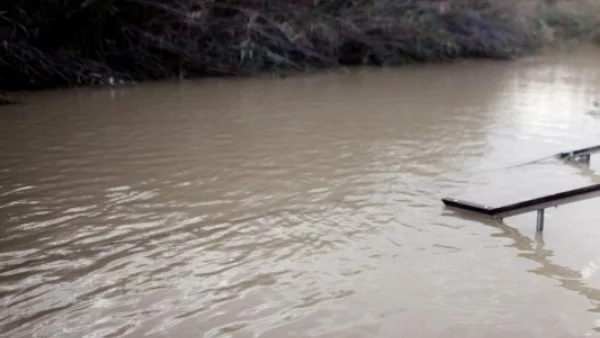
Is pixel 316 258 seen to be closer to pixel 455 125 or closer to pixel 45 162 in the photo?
pixel 45 162

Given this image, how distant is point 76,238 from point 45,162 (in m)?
2.43

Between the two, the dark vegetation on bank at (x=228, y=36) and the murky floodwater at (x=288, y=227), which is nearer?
the murky floodwater at (x=288, y=227)

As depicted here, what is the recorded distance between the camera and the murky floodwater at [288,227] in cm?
371

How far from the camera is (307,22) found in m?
14.7

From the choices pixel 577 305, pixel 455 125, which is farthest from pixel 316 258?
pixel 455 125

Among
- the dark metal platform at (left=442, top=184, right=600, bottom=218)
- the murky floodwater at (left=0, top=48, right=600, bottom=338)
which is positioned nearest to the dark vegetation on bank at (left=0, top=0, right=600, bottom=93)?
the murky floodwater at (left=0, top=48, right=600, bottom=338)

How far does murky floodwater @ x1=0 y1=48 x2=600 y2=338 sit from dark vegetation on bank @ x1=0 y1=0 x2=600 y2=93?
2.41 m

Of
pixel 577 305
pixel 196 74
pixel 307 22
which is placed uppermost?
pixel 307 22

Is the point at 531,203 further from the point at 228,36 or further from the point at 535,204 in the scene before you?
the point at 228,36

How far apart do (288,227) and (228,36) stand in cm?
958

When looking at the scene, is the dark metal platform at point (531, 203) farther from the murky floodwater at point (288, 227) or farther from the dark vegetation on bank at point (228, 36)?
the dark vegetation on bank at point (228, 36)

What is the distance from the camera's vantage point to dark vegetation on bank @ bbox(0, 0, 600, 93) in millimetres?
12086

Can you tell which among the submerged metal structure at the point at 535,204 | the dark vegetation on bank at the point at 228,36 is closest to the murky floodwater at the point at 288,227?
the submerged metal structure at the point at 535,204

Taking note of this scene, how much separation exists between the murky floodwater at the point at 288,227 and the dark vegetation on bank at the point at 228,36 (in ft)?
7.91
